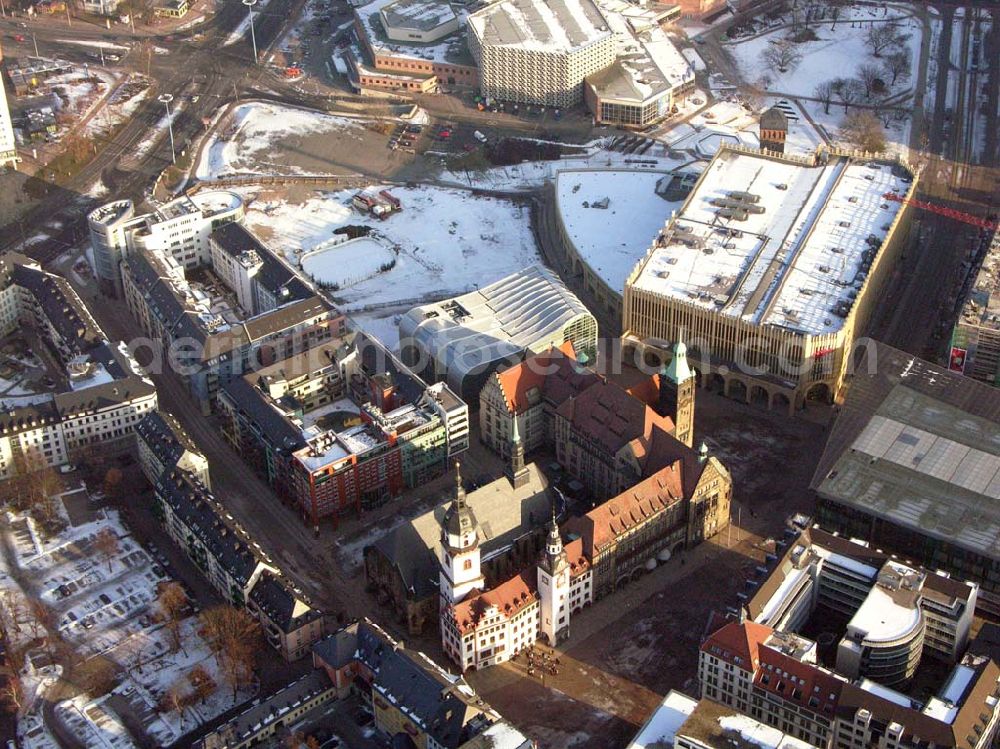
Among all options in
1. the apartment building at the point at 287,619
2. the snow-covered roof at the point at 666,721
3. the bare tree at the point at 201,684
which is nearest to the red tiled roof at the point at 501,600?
the apartment building at the point at 287,619

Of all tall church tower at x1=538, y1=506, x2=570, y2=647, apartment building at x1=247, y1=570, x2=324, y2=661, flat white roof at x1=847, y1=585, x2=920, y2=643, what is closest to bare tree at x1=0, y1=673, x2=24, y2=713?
apartment building at x1=247, y1=570, x2=324, y2=661

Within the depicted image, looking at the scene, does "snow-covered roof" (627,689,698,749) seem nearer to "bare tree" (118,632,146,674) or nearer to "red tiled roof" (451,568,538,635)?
"red tiled roof" (451,568,538,635)

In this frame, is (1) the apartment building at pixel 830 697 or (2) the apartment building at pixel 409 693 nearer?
(1) the apartment building at pixel 830 697

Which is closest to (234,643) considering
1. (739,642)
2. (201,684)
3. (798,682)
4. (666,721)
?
(201,684)

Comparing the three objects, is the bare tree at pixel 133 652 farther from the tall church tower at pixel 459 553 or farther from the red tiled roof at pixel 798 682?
the red tiled roof at pixel 798 682

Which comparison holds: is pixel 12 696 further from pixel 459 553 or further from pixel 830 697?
pixel 830 697
